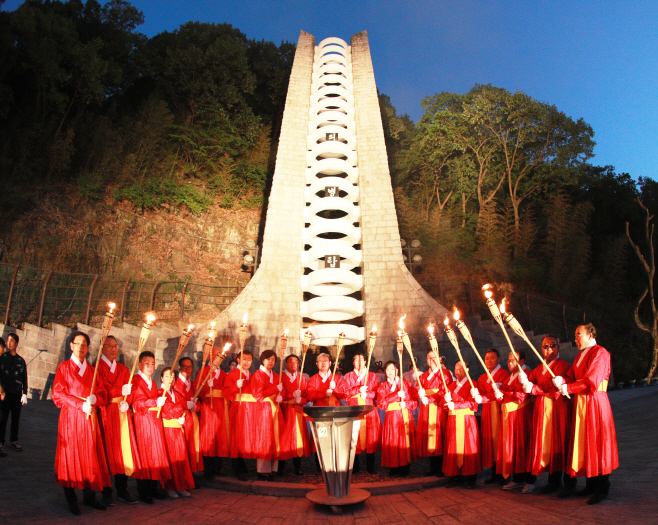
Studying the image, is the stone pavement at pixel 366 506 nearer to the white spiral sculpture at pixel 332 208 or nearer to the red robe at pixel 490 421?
the red robe at pixel 490 421

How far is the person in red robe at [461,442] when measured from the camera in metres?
4.82

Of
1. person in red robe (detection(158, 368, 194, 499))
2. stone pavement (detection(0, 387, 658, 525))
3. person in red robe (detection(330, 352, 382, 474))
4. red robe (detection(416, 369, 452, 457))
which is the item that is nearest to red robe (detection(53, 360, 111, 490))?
stone pavement (detection(0, 387, 658, 525))

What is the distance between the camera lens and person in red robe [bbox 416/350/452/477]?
5.22 metres

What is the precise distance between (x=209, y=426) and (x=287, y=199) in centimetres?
783

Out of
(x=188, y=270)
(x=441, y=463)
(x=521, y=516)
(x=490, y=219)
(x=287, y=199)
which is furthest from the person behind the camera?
(x=490, y=219)

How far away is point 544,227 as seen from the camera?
1962 centimetres

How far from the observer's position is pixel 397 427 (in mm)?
5418

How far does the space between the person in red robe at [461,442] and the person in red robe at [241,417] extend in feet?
6.99

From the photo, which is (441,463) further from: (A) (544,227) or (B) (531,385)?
(A) (544,227)

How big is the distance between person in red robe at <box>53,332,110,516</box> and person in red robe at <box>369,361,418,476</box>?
297 cm

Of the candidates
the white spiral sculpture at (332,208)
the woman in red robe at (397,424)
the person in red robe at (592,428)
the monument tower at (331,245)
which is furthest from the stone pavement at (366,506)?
the white spiral sculpture at (332,208)

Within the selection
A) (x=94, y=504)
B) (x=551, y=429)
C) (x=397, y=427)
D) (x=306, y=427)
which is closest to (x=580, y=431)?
(x=551, y=429)

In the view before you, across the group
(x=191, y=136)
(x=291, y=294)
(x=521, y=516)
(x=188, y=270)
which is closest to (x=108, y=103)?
(x=191, y=136)

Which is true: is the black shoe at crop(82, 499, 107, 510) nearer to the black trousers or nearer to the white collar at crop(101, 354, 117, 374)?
the white collar at crop(101, 354, 117, 374)
